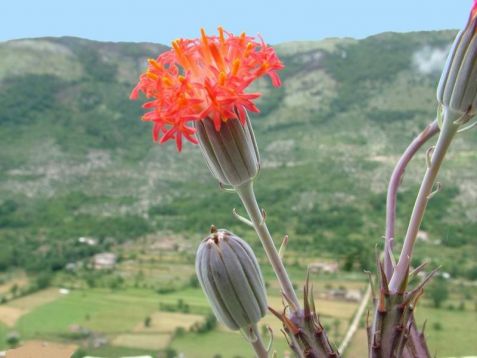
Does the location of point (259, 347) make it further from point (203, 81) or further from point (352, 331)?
point (352, 331)

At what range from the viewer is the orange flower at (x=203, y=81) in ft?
1.44

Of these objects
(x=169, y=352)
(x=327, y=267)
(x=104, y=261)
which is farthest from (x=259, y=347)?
(x=104, y=261)

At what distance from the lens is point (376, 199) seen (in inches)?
431

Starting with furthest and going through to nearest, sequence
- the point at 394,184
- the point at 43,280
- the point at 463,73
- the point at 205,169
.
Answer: the point at 205,169 → the point at 43,280 → the point at 394,184 → the point at 463,73

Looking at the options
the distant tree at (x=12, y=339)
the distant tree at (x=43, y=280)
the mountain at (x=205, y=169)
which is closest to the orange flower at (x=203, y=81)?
the distant tree at (x=12, y=339)

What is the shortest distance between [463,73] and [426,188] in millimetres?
92

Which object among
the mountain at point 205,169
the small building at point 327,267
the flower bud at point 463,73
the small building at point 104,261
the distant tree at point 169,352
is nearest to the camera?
the flower bud at point 463,73

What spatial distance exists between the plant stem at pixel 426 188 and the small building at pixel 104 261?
377 inches

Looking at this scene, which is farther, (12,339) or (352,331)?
(12,339)

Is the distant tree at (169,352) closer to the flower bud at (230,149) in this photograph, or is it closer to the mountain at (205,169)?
the mountain at (205,169)

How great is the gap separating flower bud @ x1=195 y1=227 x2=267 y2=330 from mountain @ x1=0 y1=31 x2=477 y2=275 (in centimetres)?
703

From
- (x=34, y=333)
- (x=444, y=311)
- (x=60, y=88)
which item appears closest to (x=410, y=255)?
(x=444, y=311)

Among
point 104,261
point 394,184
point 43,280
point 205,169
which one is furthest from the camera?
point 205,169

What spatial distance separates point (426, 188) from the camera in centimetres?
45
